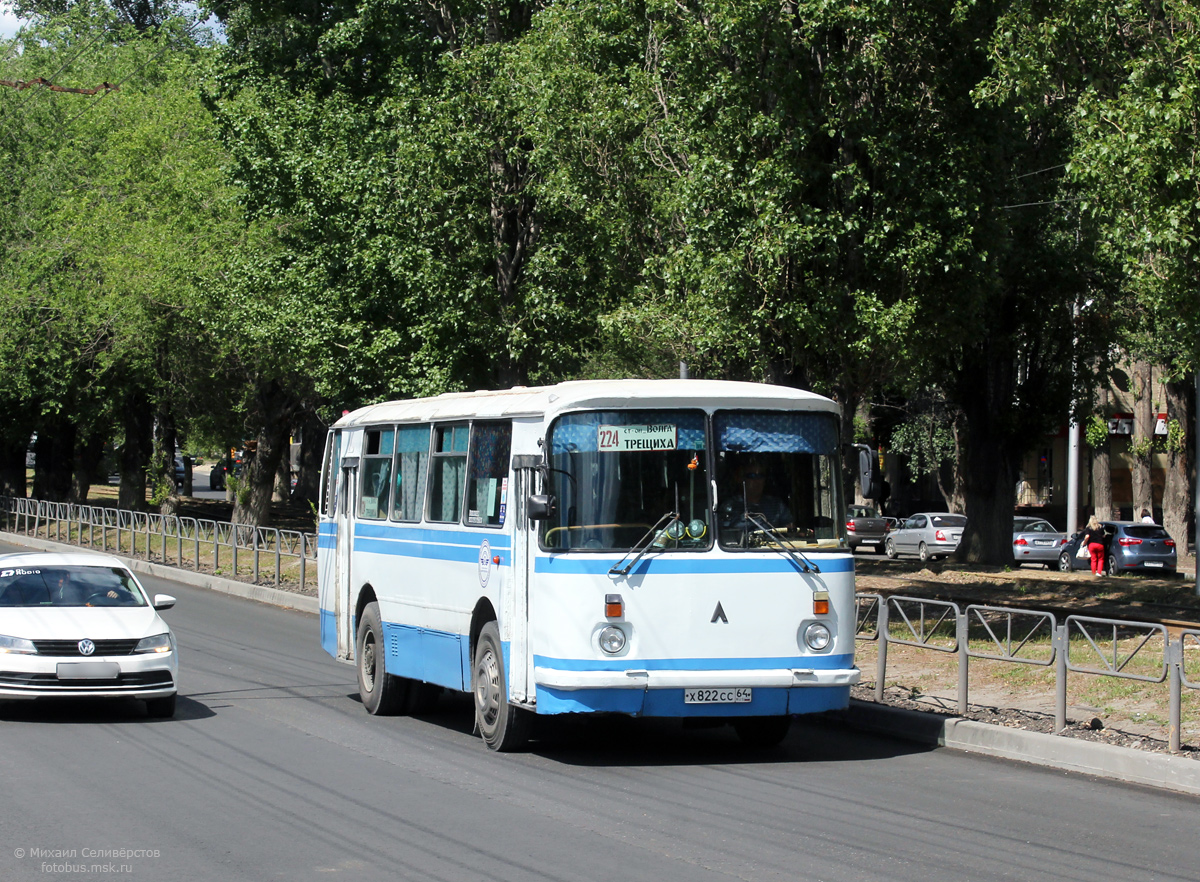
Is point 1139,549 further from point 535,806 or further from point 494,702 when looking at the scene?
point 535,806

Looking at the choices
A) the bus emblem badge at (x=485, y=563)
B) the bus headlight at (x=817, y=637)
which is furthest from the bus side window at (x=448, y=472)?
the bus headlight at (x=817, y=637)

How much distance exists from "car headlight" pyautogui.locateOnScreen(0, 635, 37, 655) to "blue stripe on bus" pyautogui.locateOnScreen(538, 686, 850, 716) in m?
4.59

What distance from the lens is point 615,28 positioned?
2128 cm

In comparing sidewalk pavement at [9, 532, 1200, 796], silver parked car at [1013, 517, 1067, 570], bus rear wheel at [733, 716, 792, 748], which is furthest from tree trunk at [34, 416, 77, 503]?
bus rear wheel at [733, 716, 792, 748]

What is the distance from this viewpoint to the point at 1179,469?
40250mm

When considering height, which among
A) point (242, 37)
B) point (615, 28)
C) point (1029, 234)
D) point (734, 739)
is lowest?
point (734, 739)

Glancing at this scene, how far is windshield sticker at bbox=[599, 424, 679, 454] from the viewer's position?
10.5 meters

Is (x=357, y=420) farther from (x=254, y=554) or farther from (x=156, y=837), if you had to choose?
(x=254, y=554)

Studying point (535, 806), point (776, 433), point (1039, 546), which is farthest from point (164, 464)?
point (535, 806)

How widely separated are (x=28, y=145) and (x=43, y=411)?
32.4ft

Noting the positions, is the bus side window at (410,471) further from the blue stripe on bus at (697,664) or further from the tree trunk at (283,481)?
the tree trunk at (283,481)

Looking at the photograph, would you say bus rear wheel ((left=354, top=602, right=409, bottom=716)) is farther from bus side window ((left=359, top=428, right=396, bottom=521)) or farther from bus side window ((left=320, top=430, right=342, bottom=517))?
bus side window ((left=320, top=430, right=342, bottom=517))

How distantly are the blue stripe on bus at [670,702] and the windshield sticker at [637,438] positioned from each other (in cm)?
175

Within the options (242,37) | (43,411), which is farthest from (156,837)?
(43,411)
